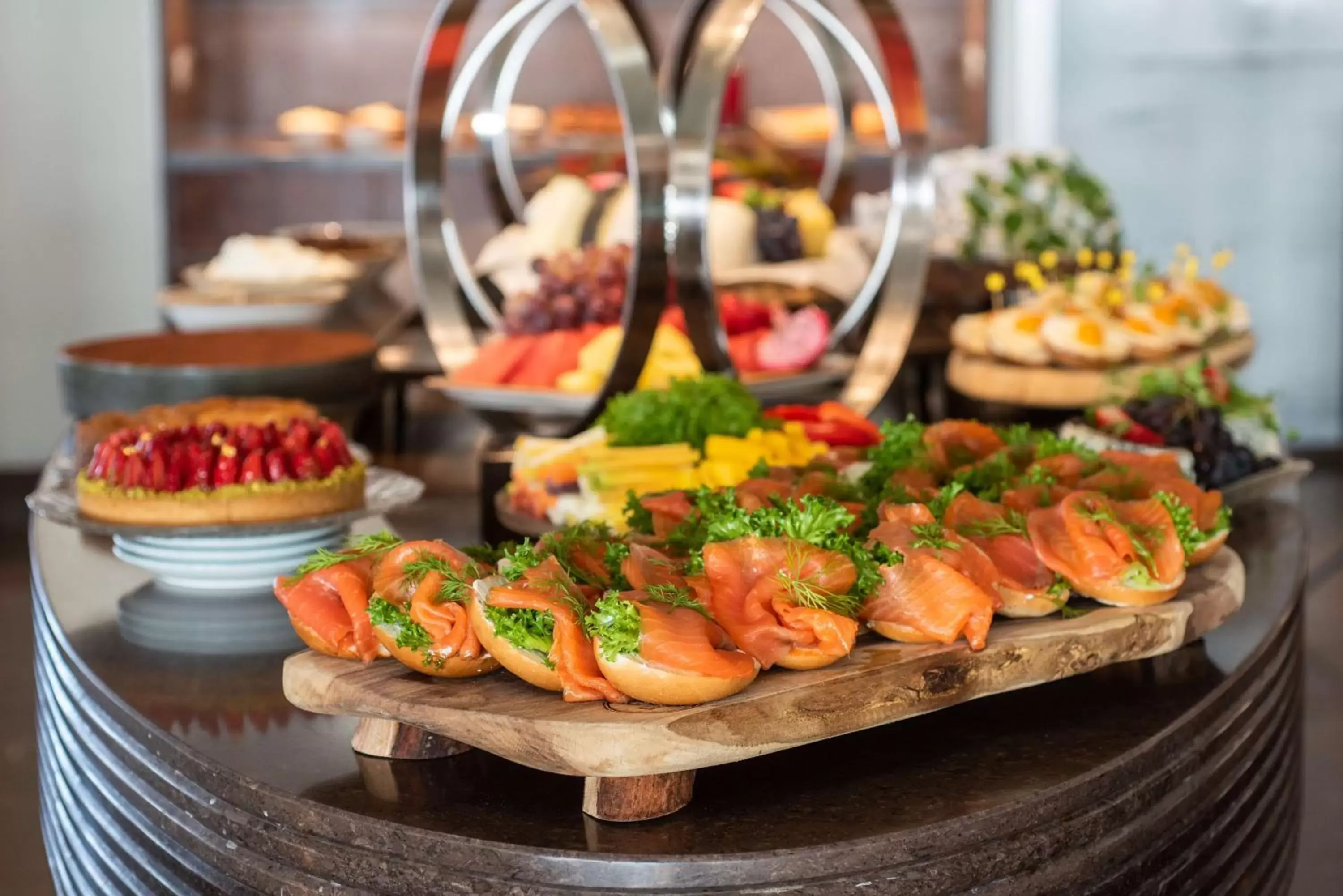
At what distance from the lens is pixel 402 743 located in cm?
172

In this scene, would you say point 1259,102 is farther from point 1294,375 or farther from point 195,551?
point 195,551

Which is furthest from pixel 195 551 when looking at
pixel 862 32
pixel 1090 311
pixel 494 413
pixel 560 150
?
pixel 862 32

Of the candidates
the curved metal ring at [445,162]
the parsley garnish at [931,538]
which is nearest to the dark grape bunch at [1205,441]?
the curved metal ring at [445,162]

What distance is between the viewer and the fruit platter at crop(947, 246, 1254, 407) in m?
3.88

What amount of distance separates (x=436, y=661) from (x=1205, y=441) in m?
1.80

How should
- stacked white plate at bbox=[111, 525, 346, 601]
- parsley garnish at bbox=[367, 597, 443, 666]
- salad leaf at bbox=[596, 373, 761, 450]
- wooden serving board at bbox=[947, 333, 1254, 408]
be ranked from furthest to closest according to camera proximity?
wooden serving board at bbox=[947, 333, 1254, 408] → salad leaf at bbox=[596, 373, 761, 450] → stacked white plate at bbox=[111, 525, 346, 601] → parsley garnish at bbox=[367, 597, 443, 666]

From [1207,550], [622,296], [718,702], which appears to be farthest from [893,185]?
[718,702]

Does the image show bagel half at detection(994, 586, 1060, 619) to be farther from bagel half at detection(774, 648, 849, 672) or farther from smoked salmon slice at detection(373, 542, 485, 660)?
smoked salmon slice at detection(373, 542, 485, 660)

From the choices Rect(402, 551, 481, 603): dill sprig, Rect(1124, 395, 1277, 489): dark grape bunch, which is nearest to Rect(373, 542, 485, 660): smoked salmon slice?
Rect(402, 551, 481, 603): dill sprig

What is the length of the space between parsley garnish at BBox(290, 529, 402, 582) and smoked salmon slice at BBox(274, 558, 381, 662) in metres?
0.02

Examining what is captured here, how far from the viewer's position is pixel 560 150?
7098mm

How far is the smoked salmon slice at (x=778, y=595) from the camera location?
1.57m

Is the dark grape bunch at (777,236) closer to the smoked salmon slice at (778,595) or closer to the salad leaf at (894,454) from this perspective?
the salad leaf at (894,454)

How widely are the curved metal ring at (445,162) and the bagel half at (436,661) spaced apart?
1406mm
